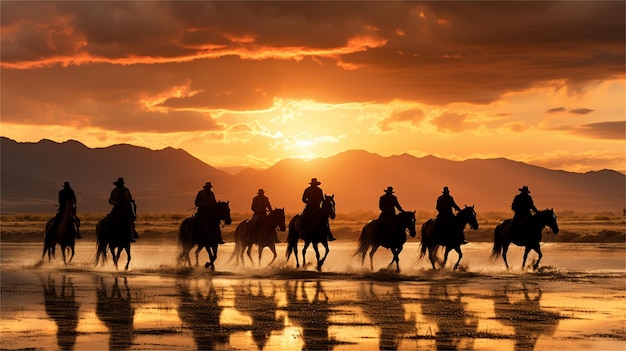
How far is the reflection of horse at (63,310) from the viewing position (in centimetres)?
1598

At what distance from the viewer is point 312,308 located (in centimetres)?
2048

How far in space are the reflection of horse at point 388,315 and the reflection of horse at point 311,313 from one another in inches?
32.6

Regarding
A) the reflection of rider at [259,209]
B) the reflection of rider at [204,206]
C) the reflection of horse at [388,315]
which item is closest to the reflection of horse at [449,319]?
the reflection of horse at [388,315]

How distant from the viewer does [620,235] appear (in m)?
63.3

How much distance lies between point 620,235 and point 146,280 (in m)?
42.3

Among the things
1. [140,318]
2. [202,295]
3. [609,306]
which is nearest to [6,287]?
[202,295]

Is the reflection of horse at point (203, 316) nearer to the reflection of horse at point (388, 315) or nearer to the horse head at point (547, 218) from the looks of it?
the reflection of horse at point (388, 315)

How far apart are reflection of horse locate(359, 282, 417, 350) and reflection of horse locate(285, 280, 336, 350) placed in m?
0.83

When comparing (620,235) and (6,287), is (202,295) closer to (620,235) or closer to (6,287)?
(6,287)

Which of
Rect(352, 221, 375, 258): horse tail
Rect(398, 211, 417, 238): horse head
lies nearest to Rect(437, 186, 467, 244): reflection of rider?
Rect(398, 211, 417, 238): horse head

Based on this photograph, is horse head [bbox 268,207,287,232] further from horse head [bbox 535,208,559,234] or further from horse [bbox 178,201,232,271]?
horse head [bbox 535,208,559,234]

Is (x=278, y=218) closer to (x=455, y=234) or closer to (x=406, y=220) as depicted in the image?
(x=406, y=220)

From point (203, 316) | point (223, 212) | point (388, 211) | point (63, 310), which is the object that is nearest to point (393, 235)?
point (388, 211)

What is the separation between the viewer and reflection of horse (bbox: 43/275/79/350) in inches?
629
